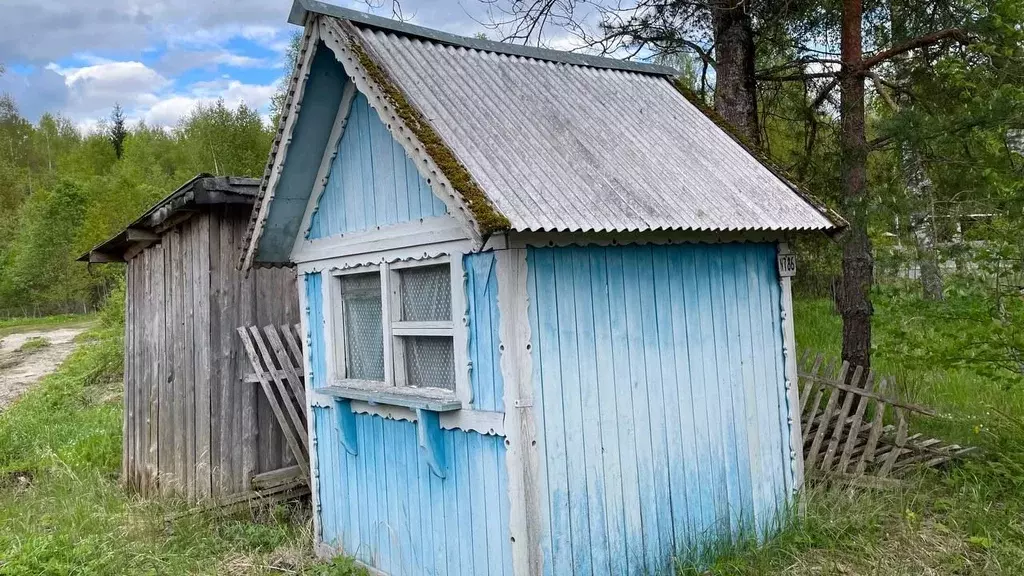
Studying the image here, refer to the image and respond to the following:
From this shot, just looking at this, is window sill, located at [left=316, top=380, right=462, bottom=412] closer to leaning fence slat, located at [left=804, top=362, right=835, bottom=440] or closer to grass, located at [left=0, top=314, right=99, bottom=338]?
leaning fence slat, located at [left=804, top=362, right=835, bottom=440]

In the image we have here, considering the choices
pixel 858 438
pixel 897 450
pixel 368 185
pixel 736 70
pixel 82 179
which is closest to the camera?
pixel 368 185

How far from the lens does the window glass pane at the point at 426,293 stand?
4.93 meters

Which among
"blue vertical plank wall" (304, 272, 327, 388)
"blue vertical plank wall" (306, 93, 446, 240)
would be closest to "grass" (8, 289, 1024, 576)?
"blue vertical plank wall" (304, 272, 327, 388)

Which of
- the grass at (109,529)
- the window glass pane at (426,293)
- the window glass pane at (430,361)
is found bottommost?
the grass at (109,529)

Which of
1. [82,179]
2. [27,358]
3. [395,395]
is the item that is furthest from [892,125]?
[82,179]

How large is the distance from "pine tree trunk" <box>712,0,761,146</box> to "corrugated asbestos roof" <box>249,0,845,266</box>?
2719mm

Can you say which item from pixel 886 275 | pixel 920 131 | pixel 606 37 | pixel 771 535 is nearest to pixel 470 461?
pixel 771 535

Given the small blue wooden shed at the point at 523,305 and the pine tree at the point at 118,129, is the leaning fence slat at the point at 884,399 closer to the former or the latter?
the small blue wooden shed at the point at 523,305

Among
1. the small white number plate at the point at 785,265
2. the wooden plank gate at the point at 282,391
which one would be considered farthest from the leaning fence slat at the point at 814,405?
the wooden plank gate at the point at 282,391

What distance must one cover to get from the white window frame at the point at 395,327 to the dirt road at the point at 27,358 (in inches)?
555

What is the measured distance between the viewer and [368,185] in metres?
5.54

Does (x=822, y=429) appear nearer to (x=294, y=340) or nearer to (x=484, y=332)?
(x=484, y=332)

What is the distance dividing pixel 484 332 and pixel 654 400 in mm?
1230

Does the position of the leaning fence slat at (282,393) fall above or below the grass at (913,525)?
above
